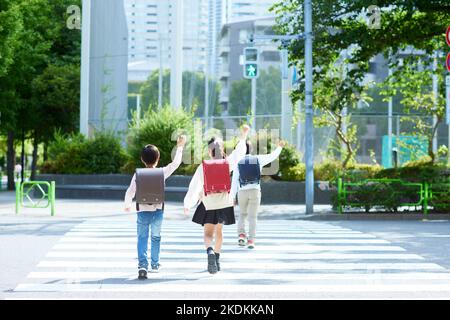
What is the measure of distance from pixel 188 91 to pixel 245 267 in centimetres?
2491

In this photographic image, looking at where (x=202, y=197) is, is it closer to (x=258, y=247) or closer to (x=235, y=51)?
(x=258, y=247)

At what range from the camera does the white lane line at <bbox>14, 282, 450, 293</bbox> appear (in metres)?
8.66

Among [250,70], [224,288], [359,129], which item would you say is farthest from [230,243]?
[359,129]

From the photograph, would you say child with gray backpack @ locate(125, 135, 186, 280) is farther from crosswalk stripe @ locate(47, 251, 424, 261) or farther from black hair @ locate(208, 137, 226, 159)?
crosswalk stripe @ locate(47, 251, 424, 261)

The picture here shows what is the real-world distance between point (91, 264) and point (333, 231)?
7.09m

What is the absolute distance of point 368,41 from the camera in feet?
74.7

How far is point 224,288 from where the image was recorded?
884cm

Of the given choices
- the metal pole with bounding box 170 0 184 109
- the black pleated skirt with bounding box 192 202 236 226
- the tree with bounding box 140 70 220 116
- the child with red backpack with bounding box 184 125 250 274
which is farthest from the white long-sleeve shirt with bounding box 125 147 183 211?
the tree with bounding box 140 70 220 116

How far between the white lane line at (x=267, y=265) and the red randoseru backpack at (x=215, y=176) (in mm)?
1168

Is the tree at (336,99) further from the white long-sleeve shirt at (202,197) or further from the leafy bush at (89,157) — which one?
the white long-sleeve shirt at (202,197)

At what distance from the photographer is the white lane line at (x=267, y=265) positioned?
10.7 m

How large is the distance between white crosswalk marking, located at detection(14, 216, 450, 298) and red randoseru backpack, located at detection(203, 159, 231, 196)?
3.46 ft
